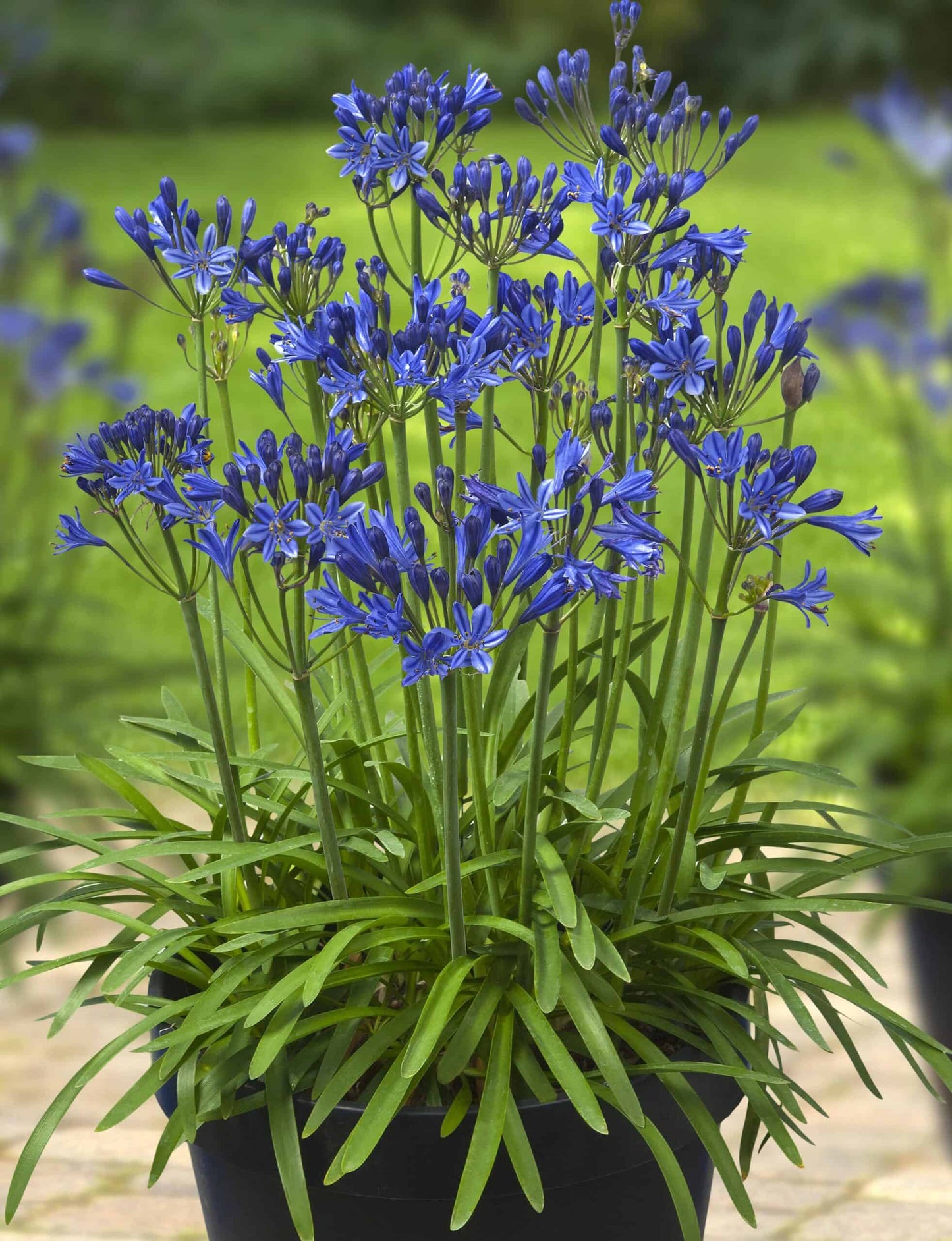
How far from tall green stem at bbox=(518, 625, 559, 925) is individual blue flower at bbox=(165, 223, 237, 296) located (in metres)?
0.44

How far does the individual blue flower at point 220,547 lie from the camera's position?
1224 mm

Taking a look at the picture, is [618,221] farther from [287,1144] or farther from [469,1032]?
[287,1144]

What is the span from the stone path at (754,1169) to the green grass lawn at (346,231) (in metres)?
0.85

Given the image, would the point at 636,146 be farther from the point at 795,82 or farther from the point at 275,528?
the point at 795,82

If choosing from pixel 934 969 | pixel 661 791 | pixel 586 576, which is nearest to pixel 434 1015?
pixel 661 791

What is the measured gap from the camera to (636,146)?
4.40 feet

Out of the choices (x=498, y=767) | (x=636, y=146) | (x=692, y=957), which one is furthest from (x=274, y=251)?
(x=692, y=957)

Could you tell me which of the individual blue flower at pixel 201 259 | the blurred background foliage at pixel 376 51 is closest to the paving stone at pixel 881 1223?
the individual blue flower at pixel 201 259

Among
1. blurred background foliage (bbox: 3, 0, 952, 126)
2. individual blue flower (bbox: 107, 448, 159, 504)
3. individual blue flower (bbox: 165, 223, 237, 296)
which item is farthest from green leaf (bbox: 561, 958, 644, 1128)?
blurred background foliage (bbox: 3, 0, 952, 126)

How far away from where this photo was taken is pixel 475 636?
1093 millimetres

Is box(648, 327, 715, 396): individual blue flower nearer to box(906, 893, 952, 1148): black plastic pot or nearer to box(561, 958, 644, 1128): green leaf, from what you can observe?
box(561, 958, 644, 1128): green leaf

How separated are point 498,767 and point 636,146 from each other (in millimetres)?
652

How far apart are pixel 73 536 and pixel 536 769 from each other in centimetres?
44

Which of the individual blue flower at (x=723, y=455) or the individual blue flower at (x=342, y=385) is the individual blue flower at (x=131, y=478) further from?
the individual blue flower at (x=723, y=455)
